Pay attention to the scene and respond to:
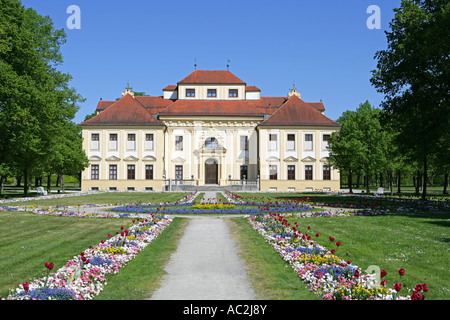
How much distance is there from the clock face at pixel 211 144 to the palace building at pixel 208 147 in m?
0.16

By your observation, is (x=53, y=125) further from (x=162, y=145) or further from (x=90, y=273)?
(x=90, y=273)

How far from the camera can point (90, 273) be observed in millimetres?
8078

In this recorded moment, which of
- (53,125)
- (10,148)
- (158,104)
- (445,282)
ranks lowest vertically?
(445,282)

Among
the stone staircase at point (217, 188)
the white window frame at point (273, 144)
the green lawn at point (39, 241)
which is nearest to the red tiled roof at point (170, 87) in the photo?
the white window frame at point (273, 144)

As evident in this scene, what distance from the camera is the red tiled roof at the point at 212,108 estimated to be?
60.4 m

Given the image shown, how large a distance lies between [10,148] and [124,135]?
27105 millimetres

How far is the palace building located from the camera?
58.1 meters

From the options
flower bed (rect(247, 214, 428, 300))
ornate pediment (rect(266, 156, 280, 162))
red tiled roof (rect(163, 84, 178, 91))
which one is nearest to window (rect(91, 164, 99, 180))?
red tiled roof (rect(163, 84, 178, 91))

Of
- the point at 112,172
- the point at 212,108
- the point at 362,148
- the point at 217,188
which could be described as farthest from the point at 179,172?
the point at 362,148

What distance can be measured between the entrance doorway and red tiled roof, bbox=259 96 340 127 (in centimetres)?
975

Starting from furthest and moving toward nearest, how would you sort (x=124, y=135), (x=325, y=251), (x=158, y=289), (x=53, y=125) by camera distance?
(x=124, y=135), (x=53, y=125), (x=325, y=251), (x=158, y=289)

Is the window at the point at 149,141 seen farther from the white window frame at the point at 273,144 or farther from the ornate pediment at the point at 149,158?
the white window frame at the point at 273,144
